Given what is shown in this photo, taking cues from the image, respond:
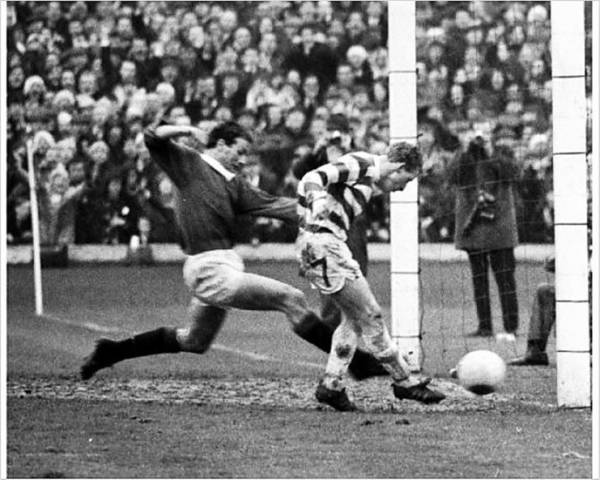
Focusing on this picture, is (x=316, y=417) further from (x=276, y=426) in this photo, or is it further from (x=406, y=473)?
(x=406, y=473)

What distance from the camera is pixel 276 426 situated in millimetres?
10195

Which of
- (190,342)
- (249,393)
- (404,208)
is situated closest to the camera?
(190,342)

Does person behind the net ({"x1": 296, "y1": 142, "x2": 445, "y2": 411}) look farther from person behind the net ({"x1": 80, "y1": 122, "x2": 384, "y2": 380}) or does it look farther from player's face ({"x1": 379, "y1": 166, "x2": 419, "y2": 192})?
person behind the net ({"x1": 80, "y1": 122, "x2": 384, "y2": 380})

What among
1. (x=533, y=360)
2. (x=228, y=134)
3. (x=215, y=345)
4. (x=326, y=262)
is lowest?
(x=215, y=345)

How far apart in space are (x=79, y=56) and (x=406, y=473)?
17974 millimetres

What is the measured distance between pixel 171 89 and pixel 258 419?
1481 centimetres

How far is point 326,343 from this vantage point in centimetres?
1116

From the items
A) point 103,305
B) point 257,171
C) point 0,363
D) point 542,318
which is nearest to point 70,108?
point 257,171

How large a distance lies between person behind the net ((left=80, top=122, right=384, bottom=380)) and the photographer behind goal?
17.9 feet

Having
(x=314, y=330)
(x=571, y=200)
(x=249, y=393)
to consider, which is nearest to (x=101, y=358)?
(x=249, y=393)

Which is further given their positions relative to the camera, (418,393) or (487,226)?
(487,226)

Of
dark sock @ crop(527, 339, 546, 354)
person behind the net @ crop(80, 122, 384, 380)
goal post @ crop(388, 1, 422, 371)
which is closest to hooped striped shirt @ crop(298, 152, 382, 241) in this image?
person behind the net @ crop(80, 122, 384, 380)

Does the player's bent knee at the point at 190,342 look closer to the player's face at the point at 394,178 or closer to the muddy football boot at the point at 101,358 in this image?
the muddy football boot at the point at 101,358

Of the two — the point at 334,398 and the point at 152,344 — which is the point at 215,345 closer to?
the point at 152,344
